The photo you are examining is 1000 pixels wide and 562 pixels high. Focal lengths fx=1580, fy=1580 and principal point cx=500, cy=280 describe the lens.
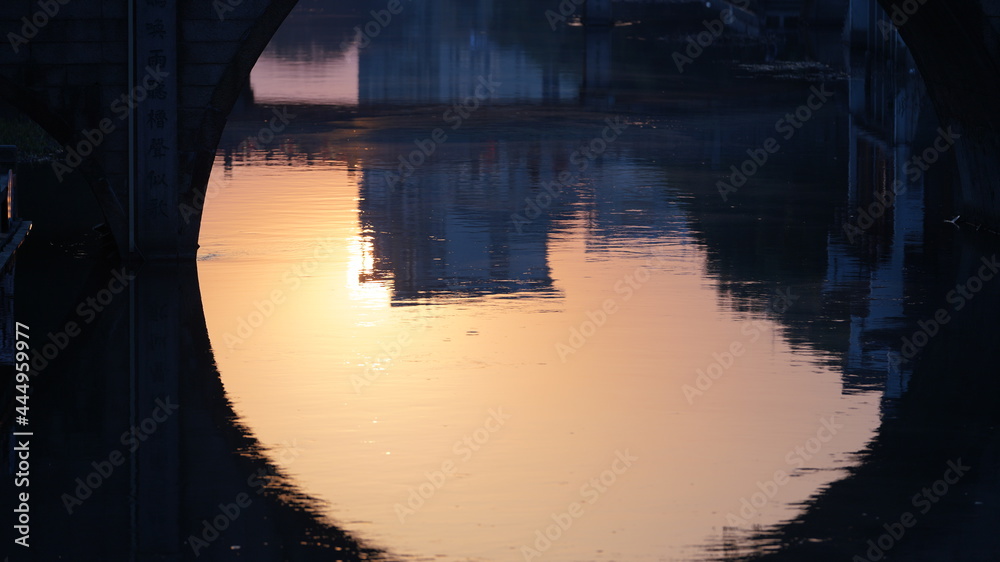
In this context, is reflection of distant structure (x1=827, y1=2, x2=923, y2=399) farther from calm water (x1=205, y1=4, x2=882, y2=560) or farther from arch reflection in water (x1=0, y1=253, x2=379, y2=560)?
arch reflection in water (x1=0, y1=253, x2=379, y2=560)

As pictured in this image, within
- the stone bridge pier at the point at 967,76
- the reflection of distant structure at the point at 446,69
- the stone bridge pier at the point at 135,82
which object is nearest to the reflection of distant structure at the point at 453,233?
the stone bridge pier at the point at 135,82

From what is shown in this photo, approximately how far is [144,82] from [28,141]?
11840 millimetres

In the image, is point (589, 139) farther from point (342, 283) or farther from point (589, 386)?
point (589, 386)

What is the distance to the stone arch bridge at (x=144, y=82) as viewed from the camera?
1634 cm

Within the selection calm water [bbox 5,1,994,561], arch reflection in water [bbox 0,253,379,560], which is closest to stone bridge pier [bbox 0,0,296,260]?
calm water [bbox 5,1,994,561]

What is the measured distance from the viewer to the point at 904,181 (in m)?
24.1

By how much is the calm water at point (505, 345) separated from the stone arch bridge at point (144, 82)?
2.63 ft

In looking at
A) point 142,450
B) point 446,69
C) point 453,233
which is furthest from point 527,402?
point 446,69

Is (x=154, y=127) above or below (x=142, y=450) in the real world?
above

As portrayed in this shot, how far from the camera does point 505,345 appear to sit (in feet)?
45.5

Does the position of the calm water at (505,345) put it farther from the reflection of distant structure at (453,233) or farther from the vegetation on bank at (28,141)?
the vegetation on bank at (28,141)

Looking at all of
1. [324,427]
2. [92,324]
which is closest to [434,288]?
[92,324]

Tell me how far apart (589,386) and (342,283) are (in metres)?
4.76

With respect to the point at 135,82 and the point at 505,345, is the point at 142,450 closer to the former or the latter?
the point at 505,345
